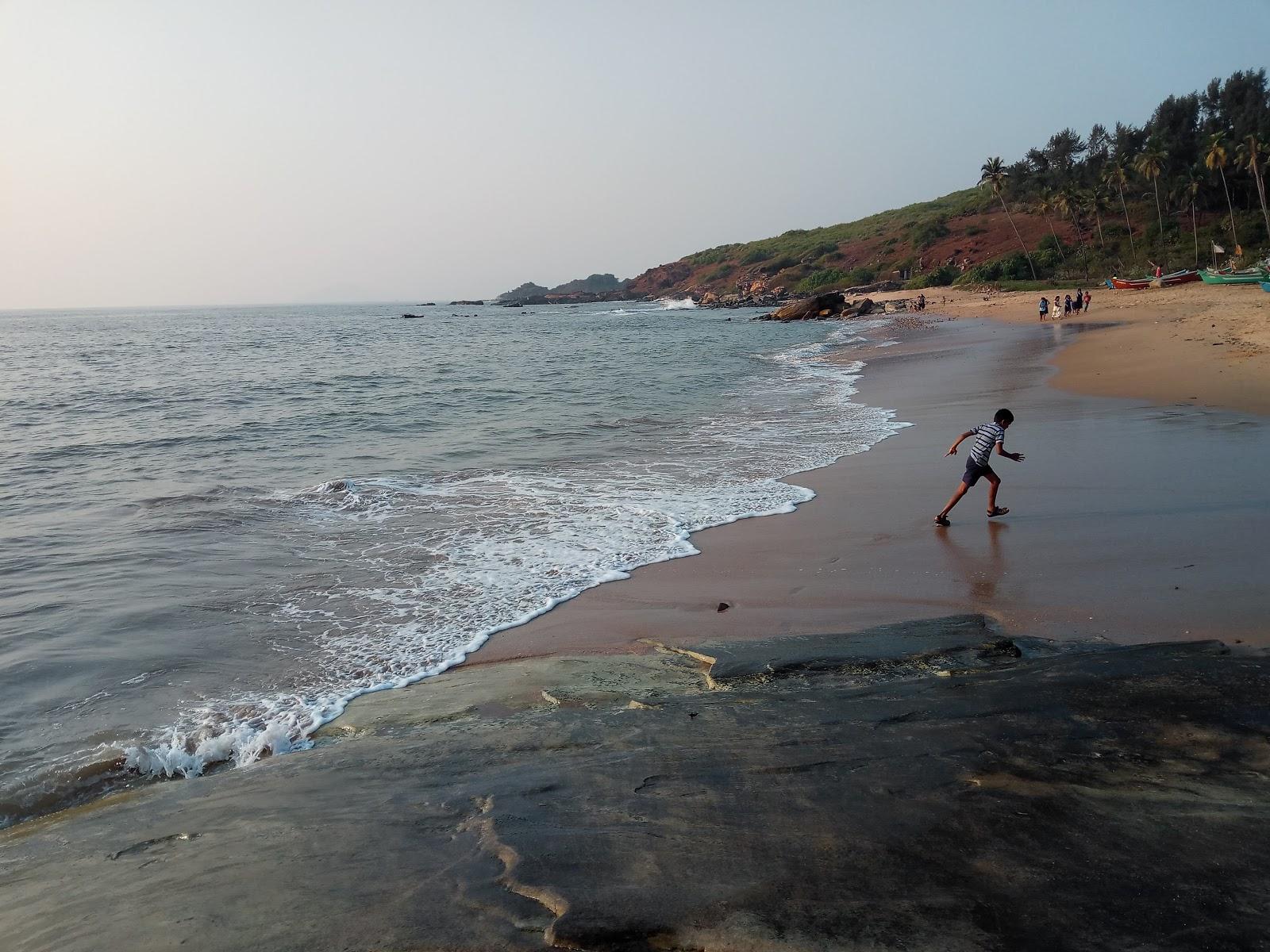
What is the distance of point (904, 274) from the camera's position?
80562mm

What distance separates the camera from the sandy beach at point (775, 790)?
9.22ft

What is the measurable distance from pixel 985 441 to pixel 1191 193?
60.3 meters

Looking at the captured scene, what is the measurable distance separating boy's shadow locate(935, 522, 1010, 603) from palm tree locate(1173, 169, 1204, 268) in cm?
5622

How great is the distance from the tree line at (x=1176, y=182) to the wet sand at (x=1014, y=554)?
4930cm

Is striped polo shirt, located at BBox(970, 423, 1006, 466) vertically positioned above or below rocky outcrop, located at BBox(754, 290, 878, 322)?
below

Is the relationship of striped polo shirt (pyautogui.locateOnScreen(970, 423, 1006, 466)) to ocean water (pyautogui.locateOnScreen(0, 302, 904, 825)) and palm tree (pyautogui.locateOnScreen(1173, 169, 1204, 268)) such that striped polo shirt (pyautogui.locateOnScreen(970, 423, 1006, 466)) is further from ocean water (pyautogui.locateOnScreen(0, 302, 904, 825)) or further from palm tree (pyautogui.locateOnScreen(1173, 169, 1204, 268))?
palm tree (pyautogui.locateOnScreen(1173, 169, 1204, 268))

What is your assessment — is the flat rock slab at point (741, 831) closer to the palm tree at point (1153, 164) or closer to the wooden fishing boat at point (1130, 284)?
the wooden fishing boat at point (1130, 284)

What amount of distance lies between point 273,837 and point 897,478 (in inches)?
385

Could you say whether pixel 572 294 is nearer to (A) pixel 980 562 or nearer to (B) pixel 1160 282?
(B) pixel 1160 282

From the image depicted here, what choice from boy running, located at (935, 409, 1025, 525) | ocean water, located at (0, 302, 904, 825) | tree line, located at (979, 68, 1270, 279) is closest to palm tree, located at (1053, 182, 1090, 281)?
tree line, located at (979, 68, 1270, 279)

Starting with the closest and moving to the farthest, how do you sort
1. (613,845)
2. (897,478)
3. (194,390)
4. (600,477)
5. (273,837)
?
(613,845) → (273,837) → (897,478) → (600,477) → (194,390)

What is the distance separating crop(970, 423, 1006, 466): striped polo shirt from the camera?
953 cm

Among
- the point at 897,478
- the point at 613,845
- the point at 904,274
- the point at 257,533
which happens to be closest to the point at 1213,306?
the point at 897,478

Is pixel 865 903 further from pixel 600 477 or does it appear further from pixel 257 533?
pixel 600 477
